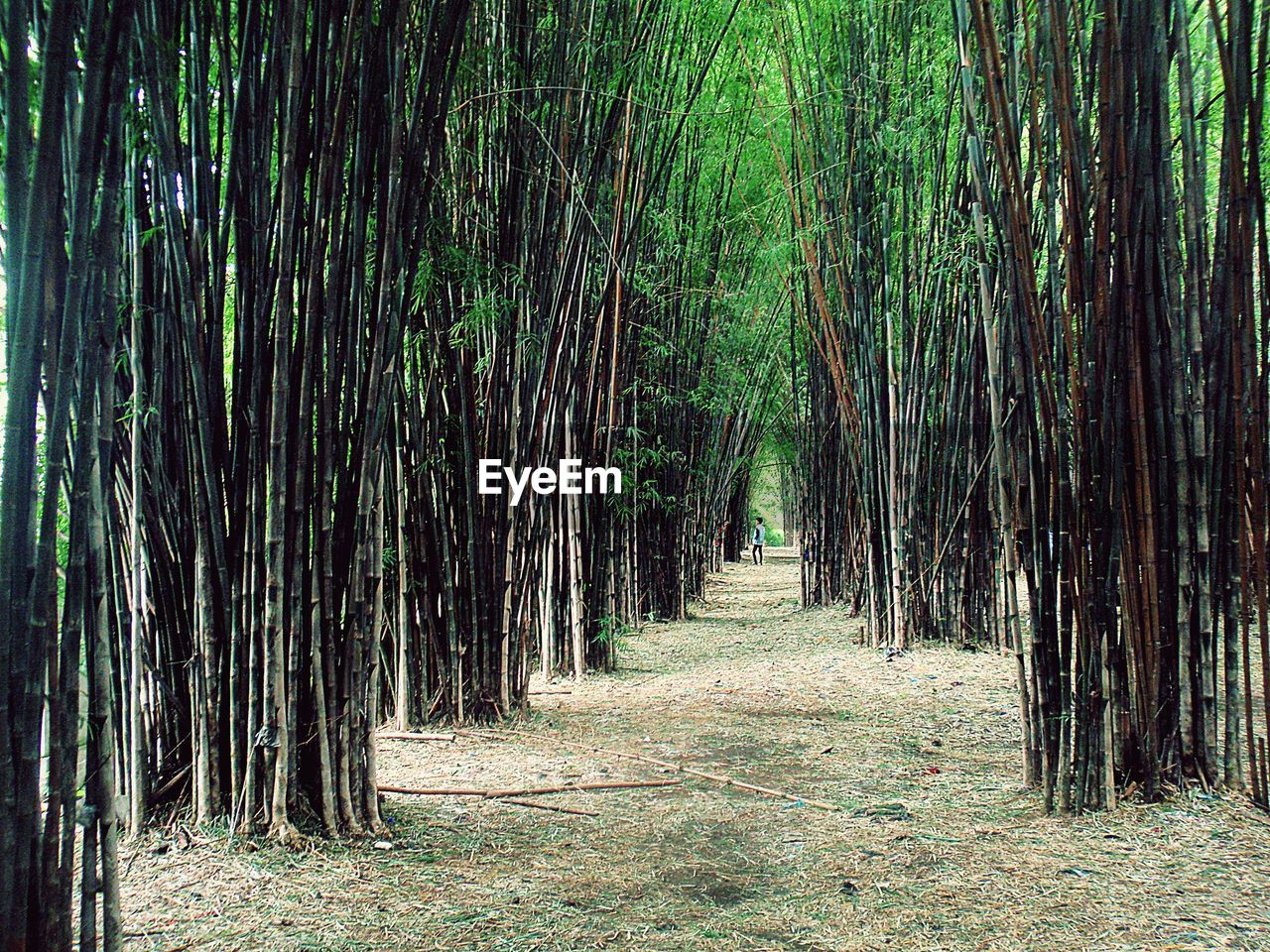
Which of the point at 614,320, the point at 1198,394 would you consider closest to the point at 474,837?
the point at 1198,394

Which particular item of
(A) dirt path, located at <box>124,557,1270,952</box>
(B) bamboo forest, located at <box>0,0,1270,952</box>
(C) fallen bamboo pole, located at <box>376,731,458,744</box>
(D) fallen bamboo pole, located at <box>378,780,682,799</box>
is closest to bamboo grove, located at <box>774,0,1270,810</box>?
(B) bamboo forest, located at <box>0,0,1270,952</box>

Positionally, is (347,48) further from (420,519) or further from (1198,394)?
(1198,394)

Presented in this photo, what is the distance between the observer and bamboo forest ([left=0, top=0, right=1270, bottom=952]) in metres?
1.21

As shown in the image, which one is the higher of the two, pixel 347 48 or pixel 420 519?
pixel 347 48

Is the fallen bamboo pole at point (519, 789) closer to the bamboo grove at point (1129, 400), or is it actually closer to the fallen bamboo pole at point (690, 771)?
the fallen bamboo pole at point (690, 771)

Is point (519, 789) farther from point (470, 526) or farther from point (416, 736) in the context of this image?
point (470, 526)

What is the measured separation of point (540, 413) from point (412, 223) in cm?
112

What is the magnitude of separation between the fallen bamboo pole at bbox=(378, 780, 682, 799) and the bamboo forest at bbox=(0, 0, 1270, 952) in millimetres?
24

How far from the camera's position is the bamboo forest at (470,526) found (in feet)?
3.97

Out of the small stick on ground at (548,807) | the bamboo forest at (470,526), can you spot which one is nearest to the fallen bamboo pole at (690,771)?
the bamboo forest at (470,526)

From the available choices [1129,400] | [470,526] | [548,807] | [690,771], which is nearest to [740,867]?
[548,807]

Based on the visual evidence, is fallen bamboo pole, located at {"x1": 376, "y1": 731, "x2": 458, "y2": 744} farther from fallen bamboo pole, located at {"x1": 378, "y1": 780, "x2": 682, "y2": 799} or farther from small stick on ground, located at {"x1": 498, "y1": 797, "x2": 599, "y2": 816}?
small stick on ground, located at {"x1": 498, "y1": 797, "x2": 599, "y2": 816}

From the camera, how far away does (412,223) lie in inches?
84.2

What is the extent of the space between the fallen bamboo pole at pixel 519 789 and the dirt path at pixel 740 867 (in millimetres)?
42
